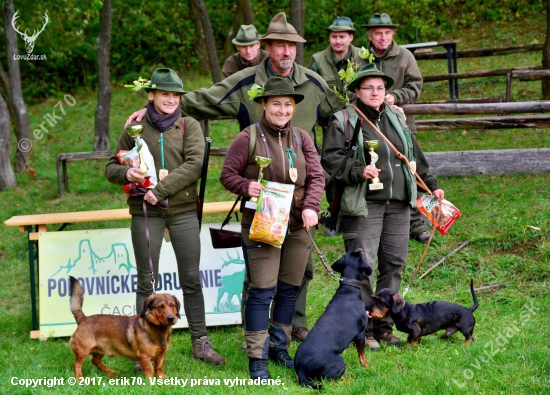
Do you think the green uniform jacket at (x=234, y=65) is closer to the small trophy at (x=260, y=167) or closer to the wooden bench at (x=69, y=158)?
the small trophy at (x=260, y=167)

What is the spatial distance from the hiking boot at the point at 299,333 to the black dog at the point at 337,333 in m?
0.94

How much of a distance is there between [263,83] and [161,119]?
2.75ft

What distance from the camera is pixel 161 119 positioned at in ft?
17.3

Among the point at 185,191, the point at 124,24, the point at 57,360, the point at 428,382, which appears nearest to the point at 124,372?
the point at 57,360

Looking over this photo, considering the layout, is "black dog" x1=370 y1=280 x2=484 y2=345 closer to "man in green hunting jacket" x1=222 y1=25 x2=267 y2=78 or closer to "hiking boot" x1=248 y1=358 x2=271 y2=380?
"hiking boot" x1=248 y1=358 x2=271 y2=380

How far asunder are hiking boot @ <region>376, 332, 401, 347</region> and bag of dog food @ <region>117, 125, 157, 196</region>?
2.13m

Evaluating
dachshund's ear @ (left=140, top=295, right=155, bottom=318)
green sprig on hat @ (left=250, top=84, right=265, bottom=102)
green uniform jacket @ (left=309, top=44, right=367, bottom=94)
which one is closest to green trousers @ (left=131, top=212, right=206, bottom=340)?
dachshund's ear @ (left=140, top=295, right=155, bottom=318)

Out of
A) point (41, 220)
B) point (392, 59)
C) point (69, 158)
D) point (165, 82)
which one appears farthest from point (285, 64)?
point (69, 158)

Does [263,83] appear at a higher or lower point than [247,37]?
lower

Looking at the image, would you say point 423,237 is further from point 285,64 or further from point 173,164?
point 173,164

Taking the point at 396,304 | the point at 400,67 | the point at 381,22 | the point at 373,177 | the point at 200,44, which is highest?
the point at 200,44

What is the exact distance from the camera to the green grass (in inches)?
187

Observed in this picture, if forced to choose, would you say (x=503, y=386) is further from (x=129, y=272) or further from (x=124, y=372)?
(x=129, y=272)

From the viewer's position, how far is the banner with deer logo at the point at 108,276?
6.73m
